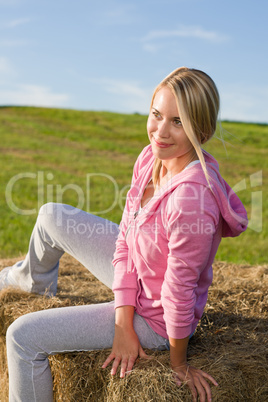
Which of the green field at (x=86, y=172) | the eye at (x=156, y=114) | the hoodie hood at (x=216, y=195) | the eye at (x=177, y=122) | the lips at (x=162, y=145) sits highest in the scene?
the eye at (x=156, y=114)

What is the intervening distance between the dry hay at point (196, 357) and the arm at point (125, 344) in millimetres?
43

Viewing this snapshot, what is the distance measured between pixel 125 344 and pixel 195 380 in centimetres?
34

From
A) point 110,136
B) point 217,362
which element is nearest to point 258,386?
point 217,362

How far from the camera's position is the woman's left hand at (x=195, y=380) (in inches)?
76.2

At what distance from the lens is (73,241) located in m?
2.49

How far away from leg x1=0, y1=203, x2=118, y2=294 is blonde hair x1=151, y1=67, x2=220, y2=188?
87cm

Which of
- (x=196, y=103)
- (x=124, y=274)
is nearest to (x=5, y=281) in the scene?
(x=124, y=274)

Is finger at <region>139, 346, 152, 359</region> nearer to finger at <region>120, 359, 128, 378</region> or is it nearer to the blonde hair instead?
finger at <region>120, 359, 128, 378</region>

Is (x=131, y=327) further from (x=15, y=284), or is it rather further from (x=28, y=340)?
(x=15, y=284)

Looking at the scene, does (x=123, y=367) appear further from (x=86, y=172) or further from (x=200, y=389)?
(x=86, y=172)

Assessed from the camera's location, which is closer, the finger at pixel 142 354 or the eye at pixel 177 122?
the eye at pixel 177 122

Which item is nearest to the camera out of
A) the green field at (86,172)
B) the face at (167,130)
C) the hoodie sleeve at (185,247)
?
the hoodie sleeve at (185,247)

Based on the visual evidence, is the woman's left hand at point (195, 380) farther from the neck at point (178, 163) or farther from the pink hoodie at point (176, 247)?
the neck at point (178, 163)

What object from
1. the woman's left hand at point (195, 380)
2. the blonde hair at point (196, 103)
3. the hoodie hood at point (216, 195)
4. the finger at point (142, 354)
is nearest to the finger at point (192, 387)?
the woman's left hand at point (195, 380)
